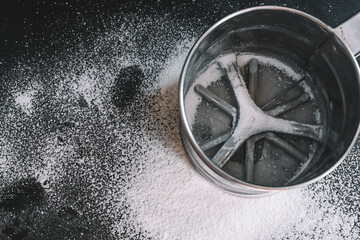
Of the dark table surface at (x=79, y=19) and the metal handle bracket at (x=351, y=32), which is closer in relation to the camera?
the metal handle bracket at (x=351, y=32)

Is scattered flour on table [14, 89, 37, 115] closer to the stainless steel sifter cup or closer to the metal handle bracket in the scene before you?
the stainless steel sifter cup

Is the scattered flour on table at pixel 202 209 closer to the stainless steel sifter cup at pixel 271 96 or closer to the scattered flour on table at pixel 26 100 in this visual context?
the stainless steel sifter cup at pixel 271 96

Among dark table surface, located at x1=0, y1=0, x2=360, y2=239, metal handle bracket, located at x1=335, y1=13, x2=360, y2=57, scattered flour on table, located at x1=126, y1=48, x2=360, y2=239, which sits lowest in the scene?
scattered flour on table, located at x1=126, y1=48, x2=360, y2=239

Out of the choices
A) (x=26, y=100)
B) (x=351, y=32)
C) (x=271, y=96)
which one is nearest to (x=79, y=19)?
(x=26, y=100)

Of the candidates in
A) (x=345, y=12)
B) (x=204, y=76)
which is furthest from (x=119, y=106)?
(x=345, y=12)

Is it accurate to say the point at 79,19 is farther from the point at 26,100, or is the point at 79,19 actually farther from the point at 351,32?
the point at 351,32

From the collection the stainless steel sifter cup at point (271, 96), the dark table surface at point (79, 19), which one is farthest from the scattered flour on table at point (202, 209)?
the dark table surface at point (79, 19)

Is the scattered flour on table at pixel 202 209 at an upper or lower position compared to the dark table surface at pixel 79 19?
lower

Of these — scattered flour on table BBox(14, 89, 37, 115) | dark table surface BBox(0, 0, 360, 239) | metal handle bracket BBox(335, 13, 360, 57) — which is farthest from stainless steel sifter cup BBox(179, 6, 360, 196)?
scattered flour on table BBox(14, 89, 37, 115)

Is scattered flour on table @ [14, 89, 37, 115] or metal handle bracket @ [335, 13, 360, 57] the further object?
scattered flour on table @ [14, 89, 37, 115]

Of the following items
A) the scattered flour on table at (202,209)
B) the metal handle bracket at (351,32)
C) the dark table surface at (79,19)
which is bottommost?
the scattered flour on table at (202,209)

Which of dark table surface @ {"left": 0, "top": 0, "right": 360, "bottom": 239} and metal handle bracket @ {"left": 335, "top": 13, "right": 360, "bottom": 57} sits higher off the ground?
metal handle bracket @ {"left": 335, "top": 13, "right": 360, "bottom": 57}
